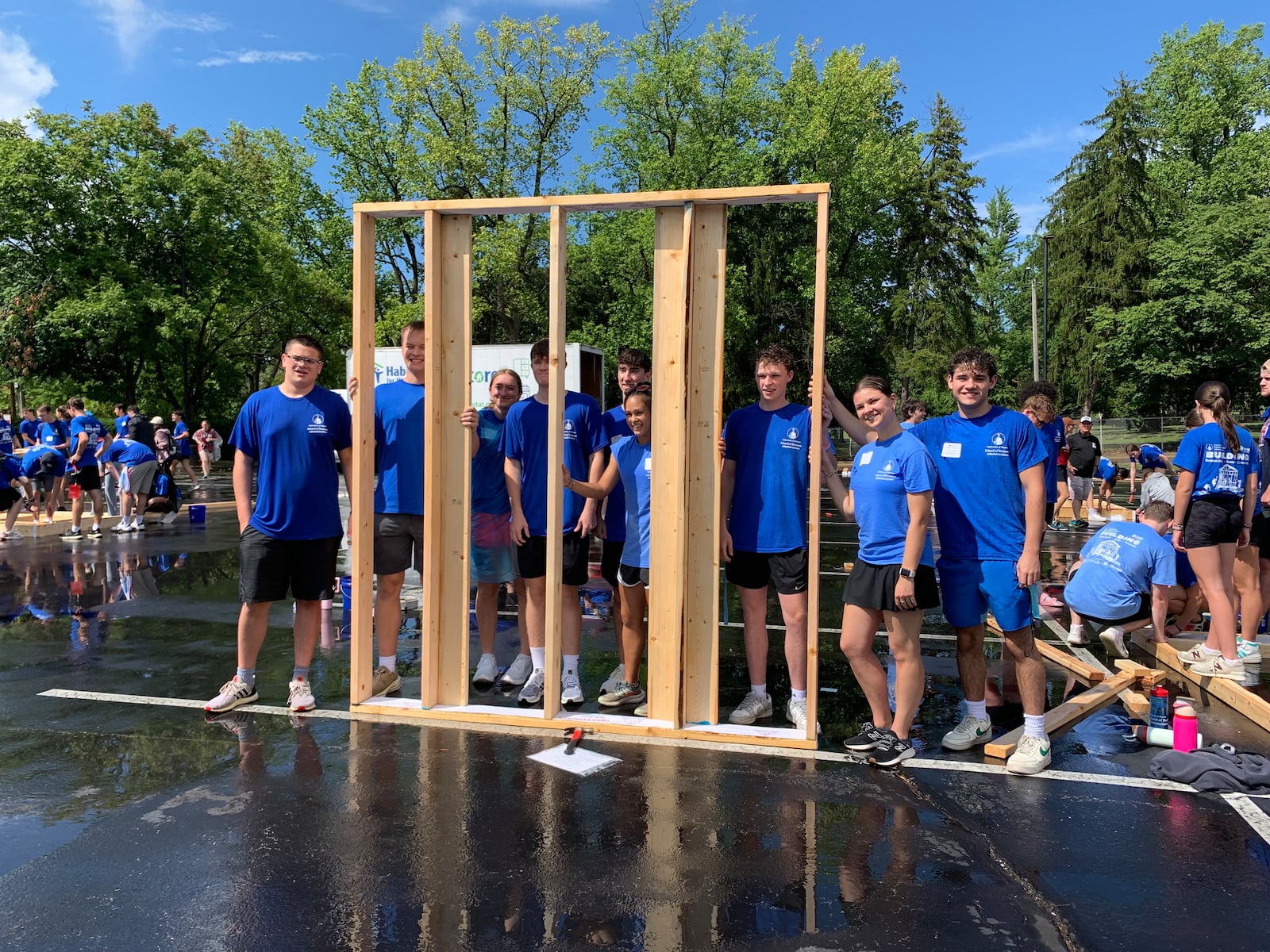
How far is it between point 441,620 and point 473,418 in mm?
1260

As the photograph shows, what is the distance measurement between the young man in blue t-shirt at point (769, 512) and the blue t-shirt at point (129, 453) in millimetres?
12602

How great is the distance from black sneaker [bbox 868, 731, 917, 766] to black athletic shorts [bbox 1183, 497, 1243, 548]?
9.92 ft

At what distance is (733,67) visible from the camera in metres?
38.2

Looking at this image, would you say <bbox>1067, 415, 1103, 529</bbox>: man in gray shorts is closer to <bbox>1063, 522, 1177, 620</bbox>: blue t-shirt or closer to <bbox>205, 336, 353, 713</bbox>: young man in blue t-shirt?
<bbox>1063, 522, 1177, 620</bbox>: blue t-shirt

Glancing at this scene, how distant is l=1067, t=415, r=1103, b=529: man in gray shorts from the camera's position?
14.4m

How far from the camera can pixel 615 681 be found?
227 inches

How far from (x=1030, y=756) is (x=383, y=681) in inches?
151

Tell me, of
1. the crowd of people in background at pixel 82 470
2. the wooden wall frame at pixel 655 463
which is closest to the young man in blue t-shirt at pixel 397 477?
the wooden wall frame at pixel 655 463

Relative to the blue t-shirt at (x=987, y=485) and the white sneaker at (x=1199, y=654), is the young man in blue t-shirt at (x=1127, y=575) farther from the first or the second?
the blue t-shirt at (x=987, y=485)

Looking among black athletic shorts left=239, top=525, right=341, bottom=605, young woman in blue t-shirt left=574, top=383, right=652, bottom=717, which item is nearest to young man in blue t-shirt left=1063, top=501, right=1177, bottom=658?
young woman in blue t-shirt left=574, top=383, right=652, bottom=717

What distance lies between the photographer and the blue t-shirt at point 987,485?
185 inches

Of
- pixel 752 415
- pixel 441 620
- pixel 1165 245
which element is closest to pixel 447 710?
pixel 441 620

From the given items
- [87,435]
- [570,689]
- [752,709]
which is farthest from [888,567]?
[87,435]

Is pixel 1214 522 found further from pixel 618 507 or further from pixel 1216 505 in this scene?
pixel 618 507
